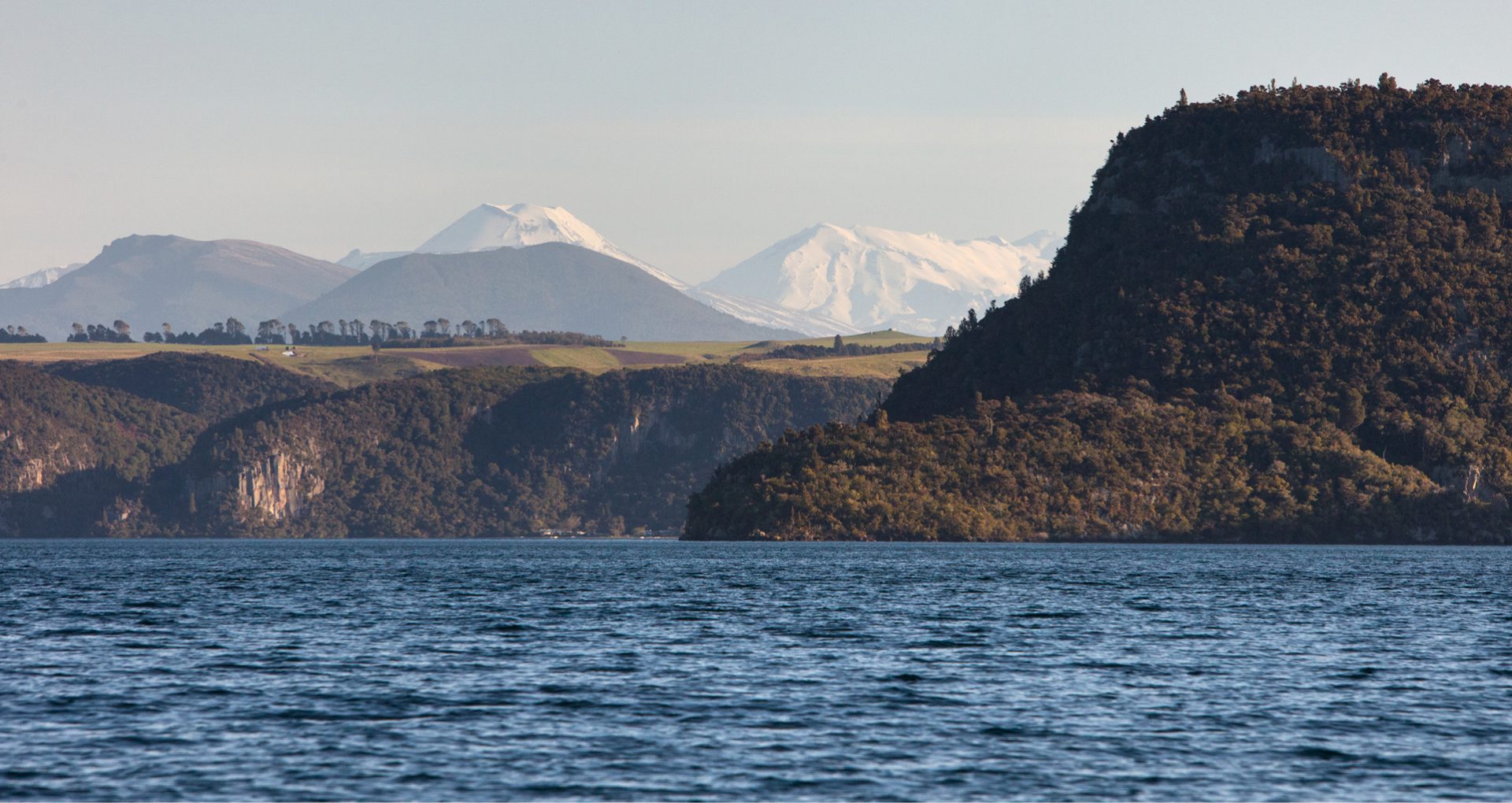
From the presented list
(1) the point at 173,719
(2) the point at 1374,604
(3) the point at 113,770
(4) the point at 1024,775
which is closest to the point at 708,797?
(4) the point at 1024,775

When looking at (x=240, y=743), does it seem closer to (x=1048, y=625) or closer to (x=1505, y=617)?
(x=1048, y=625)

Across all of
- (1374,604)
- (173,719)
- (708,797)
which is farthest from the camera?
(1374,604)

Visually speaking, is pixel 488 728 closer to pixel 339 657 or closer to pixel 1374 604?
pixel 339 657

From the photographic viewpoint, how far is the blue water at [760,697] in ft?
152

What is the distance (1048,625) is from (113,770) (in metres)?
55.2

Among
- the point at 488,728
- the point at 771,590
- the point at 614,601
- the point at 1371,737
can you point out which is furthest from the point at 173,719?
the point at 771,590

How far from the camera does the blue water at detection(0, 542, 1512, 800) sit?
46344 millimetres

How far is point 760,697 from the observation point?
202ft

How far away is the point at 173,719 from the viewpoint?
55.6 meters

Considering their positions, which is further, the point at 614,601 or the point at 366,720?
the point at 614,601

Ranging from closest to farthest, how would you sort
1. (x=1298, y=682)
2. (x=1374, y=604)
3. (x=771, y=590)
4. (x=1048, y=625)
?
(x=1298, y=682) < (x=1048, y=625) < (x=1374, y=604) < (x=771, y=590)

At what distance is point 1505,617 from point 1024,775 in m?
60.9

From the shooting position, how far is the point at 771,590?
124438 millimetres

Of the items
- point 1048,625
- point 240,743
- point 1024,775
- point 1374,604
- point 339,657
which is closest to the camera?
point 1024,775
